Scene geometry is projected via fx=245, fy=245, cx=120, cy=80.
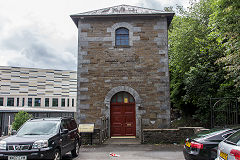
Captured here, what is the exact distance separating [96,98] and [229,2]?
894cm

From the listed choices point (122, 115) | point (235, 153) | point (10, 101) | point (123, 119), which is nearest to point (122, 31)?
point (122, 115)

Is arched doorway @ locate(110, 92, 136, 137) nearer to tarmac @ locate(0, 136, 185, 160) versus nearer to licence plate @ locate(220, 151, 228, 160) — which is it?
tarmac @ locate(0, 136, 185, 160)

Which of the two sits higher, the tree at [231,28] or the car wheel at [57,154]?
the tree at [231,28]

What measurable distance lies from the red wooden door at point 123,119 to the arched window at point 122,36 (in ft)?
12.9

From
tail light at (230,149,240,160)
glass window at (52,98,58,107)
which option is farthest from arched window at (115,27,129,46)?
glass window at (52,98,58,107)

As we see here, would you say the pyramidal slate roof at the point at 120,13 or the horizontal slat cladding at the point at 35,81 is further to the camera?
the horizontal slat cladding at the point at 35,81

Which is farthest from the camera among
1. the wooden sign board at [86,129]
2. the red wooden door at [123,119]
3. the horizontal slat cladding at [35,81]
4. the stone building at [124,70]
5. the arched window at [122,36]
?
the horizontal slat cladding at [35,81]

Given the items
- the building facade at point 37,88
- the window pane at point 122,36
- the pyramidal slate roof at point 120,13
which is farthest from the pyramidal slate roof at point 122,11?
the building facade at point 37,88

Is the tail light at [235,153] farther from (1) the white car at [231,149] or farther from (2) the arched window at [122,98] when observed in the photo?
(2) the arched window at [122,98]

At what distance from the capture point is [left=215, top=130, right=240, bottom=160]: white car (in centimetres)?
475

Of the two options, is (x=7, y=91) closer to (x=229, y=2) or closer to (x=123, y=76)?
(x=123, y=76)

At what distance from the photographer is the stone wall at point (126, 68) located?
15062mm

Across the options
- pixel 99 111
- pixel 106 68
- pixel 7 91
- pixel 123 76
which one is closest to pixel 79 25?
pixel 106 68

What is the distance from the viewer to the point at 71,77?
70.9 metres
